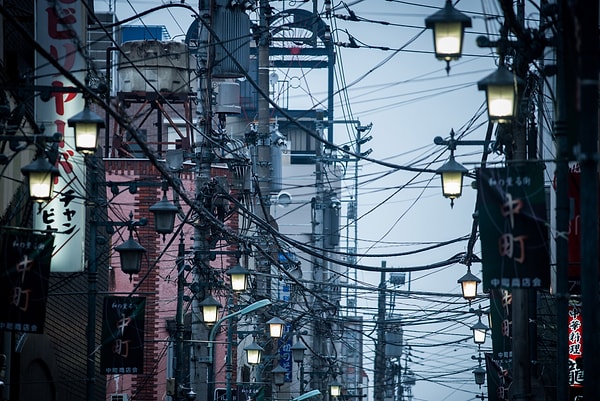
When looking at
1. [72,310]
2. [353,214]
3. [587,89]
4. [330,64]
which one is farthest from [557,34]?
[353,214]

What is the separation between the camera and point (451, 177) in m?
21.1

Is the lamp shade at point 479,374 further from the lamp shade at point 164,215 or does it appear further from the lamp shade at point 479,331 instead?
the lamp shade at point 164,215

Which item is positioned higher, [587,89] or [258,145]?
[258,145]

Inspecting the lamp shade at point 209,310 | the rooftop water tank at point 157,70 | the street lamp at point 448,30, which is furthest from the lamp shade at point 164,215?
the rooftop water tank at point 157,70

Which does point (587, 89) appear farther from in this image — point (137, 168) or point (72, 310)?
point (137, 168)

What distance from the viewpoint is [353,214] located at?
9050cm

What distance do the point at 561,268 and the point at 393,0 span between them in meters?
8.39

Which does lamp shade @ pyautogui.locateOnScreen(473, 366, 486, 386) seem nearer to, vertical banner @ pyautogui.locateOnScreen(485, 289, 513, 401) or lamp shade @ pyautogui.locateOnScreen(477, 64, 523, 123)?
vertical banner @ pyautogui.locateOnScreen(485, 289, 513, 401)

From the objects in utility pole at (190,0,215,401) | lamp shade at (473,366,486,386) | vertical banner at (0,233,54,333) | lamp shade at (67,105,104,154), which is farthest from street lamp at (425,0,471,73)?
lamp shade at (473,366,486,386)

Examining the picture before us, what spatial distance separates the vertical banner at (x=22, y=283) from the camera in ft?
62.6

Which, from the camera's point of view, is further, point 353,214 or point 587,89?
point 353,214

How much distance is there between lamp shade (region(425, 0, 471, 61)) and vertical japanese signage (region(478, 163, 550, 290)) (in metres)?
1.99

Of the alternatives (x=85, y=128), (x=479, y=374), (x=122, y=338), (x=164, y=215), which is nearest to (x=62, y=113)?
(x=164, y=215)

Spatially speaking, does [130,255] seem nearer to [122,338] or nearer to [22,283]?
[122,338]
